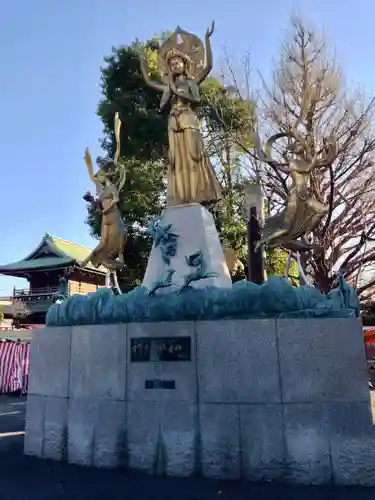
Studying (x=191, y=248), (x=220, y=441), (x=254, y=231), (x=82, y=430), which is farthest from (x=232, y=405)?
(x=254, y=231)

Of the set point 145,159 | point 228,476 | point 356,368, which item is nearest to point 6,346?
point 145,159

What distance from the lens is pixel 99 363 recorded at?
569 centimetres

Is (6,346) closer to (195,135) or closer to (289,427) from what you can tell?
(195,135)

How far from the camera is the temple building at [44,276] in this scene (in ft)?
94.5

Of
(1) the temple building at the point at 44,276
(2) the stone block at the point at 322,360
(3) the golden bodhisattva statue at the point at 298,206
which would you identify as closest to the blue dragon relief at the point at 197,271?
(2) the stone block at the point at 322,360

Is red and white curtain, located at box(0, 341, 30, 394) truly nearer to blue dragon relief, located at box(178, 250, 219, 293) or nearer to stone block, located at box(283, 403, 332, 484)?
blue dragon relief, located at box(178, 250, 219, 293)

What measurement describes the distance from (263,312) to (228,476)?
74.6 inches

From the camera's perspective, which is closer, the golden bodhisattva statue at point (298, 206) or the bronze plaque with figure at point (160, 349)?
the bronze plaque with figure at point (160, 349)

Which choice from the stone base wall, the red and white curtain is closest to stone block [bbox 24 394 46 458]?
the stone base wall

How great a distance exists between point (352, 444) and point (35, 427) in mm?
4260

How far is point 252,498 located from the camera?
4176mm

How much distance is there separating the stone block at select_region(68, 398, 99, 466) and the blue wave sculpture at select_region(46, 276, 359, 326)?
113 cm

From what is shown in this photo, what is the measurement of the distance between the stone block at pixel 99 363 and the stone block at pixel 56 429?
28 cm

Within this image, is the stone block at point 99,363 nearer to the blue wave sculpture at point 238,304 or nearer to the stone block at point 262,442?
the blue wave sculpture at point 238,304
